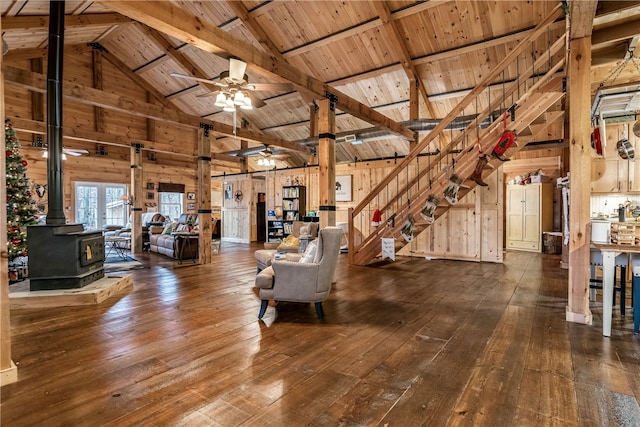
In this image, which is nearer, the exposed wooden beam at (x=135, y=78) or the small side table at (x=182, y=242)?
the small side table at (x=182, y=242)

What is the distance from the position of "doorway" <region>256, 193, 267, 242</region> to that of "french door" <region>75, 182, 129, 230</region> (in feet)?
14.8

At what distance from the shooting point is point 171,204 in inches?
506

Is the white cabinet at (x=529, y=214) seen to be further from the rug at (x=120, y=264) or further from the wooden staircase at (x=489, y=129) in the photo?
the rug at (x=120, y=264)

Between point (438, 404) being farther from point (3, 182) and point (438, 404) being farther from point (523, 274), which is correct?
point (523, 274)

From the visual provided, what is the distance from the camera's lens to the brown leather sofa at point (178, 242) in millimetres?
7438

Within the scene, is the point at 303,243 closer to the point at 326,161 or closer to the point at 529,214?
the point at 326,161

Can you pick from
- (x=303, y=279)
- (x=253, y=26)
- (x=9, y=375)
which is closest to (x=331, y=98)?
(x=303, y=279)

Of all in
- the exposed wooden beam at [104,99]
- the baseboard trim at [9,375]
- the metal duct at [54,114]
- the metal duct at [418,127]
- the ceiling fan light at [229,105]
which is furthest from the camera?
the metal duct at [418,127]

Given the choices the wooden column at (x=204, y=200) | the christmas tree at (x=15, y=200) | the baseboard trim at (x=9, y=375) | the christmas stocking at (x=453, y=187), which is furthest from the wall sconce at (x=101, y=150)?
the christmas stocking at (x=453, y=187)

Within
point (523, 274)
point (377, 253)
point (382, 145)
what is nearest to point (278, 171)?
point (382, 145)

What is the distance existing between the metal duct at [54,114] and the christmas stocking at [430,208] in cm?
539

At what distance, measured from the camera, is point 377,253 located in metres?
6.67

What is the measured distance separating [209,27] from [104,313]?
327 centimetres

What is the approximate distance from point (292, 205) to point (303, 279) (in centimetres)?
723
